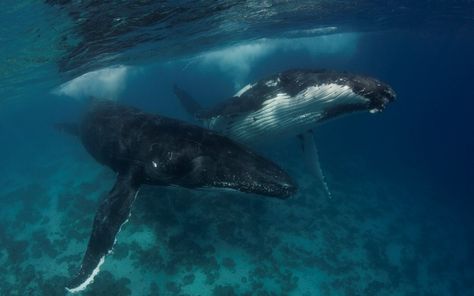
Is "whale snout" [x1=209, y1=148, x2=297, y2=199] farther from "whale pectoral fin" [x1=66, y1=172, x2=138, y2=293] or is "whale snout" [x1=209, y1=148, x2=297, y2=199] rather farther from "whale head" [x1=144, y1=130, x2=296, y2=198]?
"whale pectoral fin" [x1=66, y1=172, x2=138, y2=293]

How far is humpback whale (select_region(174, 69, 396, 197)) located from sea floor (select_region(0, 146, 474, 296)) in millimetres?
4459

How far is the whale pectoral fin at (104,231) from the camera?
792 centimetres

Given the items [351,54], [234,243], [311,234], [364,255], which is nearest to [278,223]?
[311,234]

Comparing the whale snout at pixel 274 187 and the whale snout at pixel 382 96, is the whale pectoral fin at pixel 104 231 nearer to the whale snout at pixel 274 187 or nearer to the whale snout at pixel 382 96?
the whale snout at pixel 274 187

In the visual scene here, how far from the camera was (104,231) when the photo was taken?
8273mm

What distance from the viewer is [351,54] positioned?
74.7 meters

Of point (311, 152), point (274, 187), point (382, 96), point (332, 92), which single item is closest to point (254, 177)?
point (274, 187)

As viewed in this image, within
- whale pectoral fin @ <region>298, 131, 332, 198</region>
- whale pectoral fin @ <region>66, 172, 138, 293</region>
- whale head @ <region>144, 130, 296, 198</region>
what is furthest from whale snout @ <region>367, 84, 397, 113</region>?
whale pectoral fin @ <region>66, 172, 138, 293</region>

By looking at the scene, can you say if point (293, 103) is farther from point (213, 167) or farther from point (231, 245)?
point (231, 245)

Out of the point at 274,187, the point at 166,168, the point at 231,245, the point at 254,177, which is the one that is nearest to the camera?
the point at 274,187

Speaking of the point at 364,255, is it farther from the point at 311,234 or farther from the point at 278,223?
the point at 278,223

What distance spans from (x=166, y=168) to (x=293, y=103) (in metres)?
3.53

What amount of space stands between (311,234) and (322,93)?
10.6 m

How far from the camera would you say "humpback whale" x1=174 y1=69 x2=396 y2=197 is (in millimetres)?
7792
